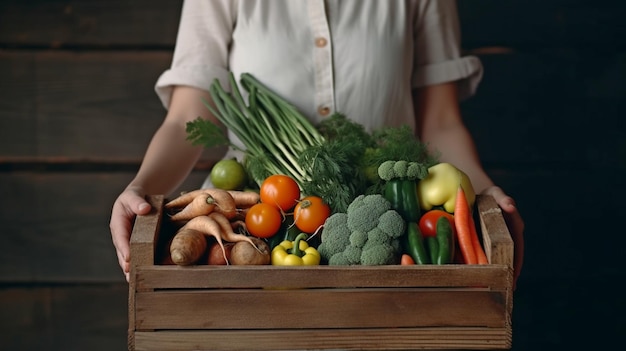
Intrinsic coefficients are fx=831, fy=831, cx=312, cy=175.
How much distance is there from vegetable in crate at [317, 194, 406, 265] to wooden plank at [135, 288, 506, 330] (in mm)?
62

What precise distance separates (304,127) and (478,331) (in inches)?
22.9

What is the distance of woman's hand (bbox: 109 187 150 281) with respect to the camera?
118 centimetres

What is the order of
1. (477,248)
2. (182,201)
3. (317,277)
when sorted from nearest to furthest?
(317,277), (477,248), (182,201)

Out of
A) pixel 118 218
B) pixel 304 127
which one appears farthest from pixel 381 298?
pixel 304 127

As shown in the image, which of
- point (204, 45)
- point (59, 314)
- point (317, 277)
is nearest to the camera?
point (317, 277)

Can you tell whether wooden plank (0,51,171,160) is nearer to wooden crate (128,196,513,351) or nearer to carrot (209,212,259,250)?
carrot (209,212,259,250)

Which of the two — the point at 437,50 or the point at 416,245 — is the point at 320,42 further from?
the point at 416,245

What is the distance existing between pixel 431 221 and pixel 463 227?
0.06 metres

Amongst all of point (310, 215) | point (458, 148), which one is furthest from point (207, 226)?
→ point (458, 148)

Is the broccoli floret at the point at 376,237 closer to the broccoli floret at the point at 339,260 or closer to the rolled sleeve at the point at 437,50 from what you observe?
the broccoli floret at the point at 339,260

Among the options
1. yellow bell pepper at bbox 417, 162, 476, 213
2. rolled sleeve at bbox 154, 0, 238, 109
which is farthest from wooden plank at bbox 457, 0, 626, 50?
yellow bell pepper at bbox 417, 162, 476, 213

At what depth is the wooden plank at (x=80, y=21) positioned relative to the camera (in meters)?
2.16

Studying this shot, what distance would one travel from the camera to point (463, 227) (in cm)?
115

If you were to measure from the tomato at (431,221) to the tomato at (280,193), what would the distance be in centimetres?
19
